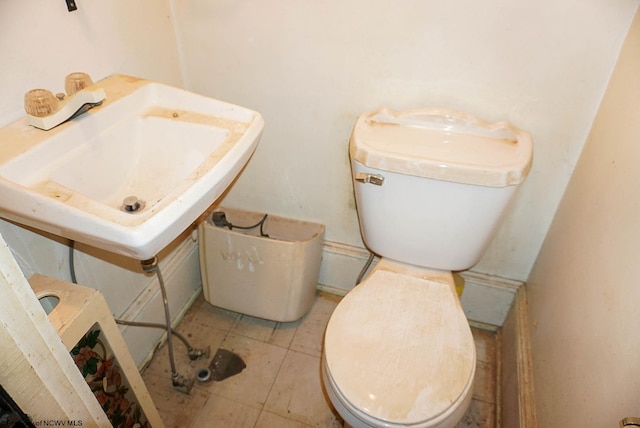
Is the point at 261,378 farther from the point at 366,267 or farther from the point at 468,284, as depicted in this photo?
the point at 468,284

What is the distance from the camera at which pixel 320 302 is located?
1.66 metres

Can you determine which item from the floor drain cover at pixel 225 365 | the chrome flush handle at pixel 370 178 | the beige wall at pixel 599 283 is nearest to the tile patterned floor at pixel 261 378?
the floor drain cover at pixel 225 365

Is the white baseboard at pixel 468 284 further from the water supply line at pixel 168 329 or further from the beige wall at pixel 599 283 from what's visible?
the water supply line at pixel 168 329

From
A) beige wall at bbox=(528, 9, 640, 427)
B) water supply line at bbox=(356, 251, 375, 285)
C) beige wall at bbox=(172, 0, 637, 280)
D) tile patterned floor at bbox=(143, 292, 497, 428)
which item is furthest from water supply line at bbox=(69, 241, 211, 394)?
beige wall at bbox=(528, 9, 640, 427)

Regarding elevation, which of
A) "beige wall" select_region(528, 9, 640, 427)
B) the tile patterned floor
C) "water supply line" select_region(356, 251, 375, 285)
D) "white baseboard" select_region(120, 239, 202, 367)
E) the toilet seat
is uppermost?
"beige wall" select_region(528, 9, 640, 427)

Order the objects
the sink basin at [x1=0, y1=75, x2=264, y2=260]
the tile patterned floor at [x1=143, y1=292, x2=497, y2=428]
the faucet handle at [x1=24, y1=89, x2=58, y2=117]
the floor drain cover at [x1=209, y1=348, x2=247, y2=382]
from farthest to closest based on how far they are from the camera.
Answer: the floor drain cover at [x1=209, y1=348, x2=247, y2=382] → the tile patterned floor at [x1=143, y1=292, x2=497, y2=428] → the faucet handle at [x1=24, y1=89, x2=58, y2=117] → the sink basin at [x1=0, y1=75, x2=264, y2=260]

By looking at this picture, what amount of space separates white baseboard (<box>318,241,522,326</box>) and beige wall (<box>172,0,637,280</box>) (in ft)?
Answer: 0.17

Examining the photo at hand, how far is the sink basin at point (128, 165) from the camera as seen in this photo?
669 millimetres

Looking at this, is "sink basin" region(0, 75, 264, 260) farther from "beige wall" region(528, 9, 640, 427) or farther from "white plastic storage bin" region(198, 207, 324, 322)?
"beige wall" region(528, 9, 640, 427)

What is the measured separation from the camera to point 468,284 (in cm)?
145

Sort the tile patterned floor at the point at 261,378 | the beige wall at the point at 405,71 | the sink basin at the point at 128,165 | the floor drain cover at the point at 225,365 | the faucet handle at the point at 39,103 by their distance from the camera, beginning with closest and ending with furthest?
the sink basin at the point at 128,165
the faucet handle at the point at 39,103
the beige wall at the point at 405,71
the tile patterned floor at the point at 261,378
the floor drain cover at the point at 225,365

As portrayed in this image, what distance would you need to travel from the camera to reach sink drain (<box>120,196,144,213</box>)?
2.95ft

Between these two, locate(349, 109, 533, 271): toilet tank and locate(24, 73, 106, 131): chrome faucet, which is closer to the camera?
locate(24, 73, 106, 131): chrome faucet

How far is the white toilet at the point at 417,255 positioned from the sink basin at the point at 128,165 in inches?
15.3
